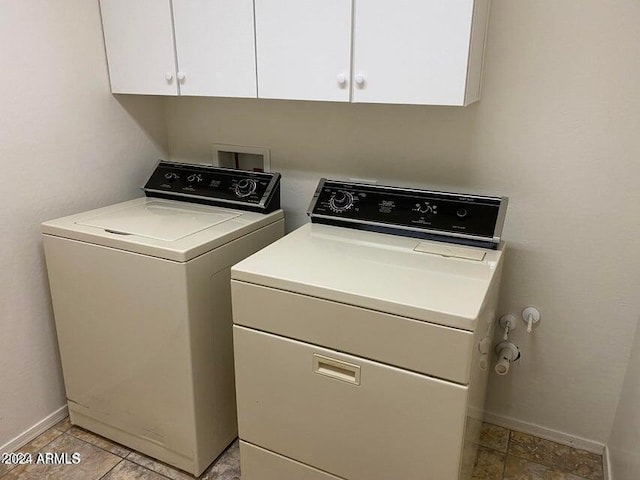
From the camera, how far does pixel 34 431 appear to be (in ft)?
6.12

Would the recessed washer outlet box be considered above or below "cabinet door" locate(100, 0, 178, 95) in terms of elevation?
below

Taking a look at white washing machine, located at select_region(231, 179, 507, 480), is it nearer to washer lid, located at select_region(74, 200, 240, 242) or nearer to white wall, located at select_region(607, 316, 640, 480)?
washer lid, located at select_region(74, 200, 240, 242)

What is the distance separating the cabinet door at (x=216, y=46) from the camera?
157cm

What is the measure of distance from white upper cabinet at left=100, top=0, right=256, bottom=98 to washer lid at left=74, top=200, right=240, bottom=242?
448 millimetres

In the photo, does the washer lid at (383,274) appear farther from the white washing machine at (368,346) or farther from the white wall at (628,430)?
the white wall at (628,430)

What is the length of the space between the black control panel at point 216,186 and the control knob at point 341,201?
0.25 m

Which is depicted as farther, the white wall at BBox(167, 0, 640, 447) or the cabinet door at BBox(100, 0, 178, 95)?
the cabinet door at BBox(100, 0, 178, 95)

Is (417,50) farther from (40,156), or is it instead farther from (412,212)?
(40,156)

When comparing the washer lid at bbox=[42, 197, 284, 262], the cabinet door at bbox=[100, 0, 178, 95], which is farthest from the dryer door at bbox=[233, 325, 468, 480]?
the cabinet door at bbox=[100, 0, 178, 95]

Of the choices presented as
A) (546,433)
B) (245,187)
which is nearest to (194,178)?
(245,187)

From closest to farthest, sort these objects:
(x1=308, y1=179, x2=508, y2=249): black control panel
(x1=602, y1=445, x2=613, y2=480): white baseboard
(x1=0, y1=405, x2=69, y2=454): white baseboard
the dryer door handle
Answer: the dryer door handle < (x1=308, y1=179, x2=508, y2=249): black control panel < (x1=602, y1=445, x2=613, y2=480): white baseboard < (x1=0, y1=405, x2=69, y2=454): white baseboard

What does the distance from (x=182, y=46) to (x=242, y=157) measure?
1.98ft

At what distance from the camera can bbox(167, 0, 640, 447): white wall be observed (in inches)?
58.0

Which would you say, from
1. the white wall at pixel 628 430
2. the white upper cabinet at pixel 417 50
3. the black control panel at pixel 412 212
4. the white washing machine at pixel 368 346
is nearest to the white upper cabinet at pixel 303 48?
the white upper cabinet at pixel 417 50
